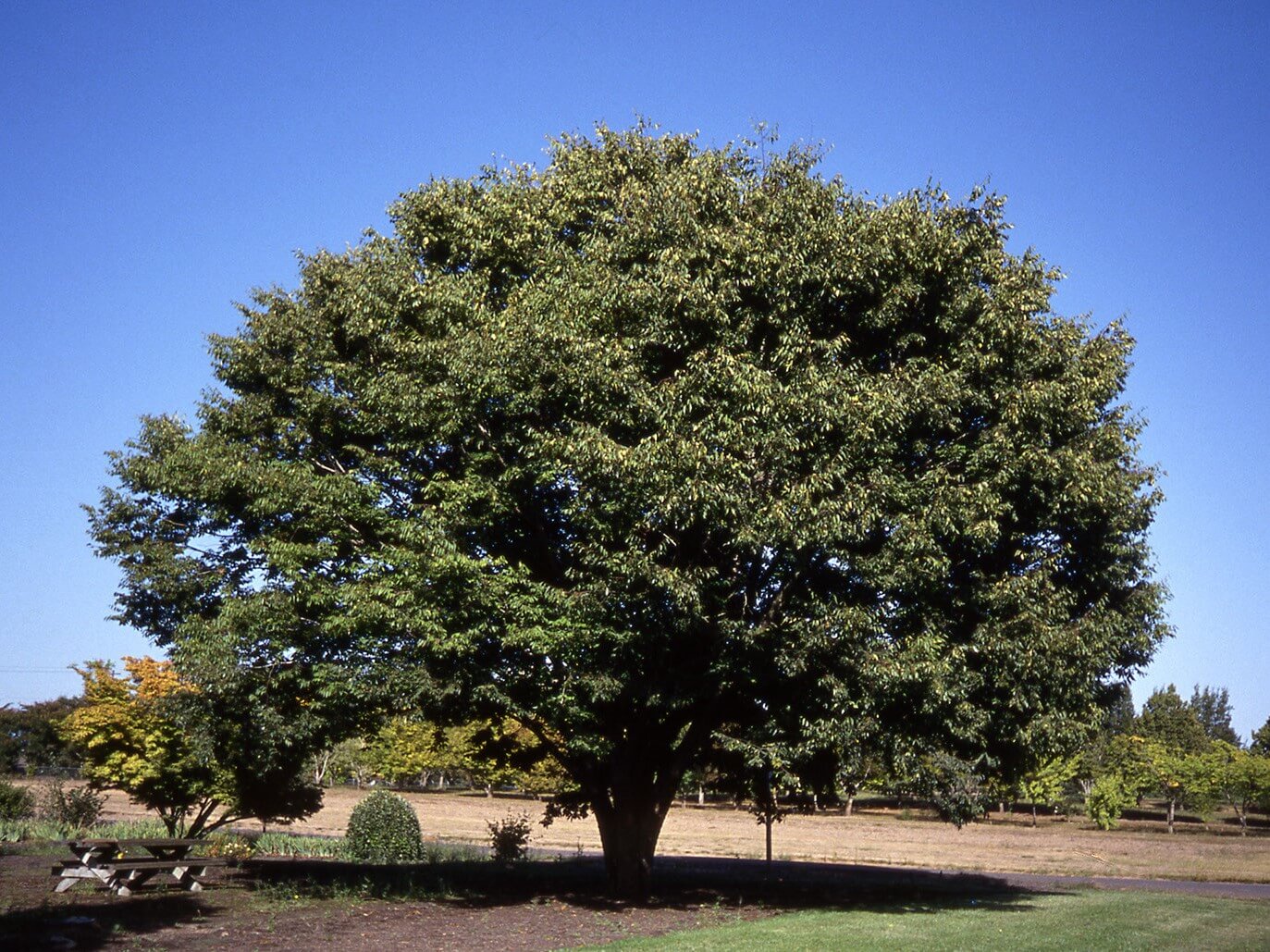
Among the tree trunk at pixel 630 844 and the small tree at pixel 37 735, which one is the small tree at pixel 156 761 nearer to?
the tree trunk at pixel 630 844

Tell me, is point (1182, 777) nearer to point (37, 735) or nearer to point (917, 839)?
point (917, 839)

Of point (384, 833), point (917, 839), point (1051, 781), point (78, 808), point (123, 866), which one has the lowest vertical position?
point (917, 839)

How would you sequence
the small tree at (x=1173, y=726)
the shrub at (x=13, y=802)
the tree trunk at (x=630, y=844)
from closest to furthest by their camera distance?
the tree trunk at (x=630, y=844) → the shrub at (x=13, y=802) → the small tree at (x=1173, y=726)

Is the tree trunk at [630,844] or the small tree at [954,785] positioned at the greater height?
the small tree at [954,785]

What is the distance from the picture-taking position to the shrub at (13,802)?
3067 cm

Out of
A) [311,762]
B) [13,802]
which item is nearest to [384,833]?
[311,762]

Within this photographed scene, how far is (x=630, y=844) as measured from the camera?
2014 centimetres

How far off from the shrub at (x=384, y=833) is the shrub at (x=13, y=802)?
1092 centimetres

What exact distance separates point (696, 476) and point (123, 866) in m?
11.0

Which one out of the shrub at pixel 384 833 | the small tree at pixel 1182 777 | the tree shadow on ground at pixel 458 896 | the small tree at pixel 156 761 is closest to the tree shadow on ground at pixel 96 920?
the tree shadow on ground at pixel 458 896

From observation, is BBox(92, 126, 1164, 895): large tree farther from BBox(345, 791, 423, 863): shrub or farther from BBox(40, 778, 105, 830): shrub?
BBox(40, 778, 105, 830): shrub

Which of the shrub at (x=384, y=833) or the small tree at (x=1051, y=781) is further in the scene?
the small tree at (x=1051, y=781)

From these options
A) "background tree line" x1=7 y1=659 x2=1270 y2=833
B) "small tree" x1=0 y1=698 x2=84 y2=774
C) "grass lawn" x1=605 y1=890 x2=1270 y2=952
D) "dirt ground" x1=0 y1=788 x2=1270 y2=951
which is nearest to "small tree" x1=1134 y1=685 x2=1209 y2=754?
"dirt ground" x1=0 y1=788 x2=1270 y2=951

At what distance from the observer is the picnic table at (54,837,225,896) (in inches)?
663
